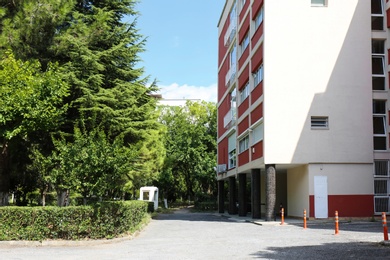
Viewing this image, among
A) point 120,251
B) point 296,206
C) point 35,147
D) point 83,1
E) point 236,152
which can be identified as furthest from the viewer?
point 236,152

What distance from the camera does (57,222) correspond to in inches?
649

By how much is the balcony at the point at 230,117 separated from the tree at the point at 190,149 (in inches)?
707

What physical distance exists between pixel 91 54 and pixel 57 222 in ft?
26.5

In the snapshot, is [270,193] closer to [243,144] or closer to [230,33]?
[243,144]

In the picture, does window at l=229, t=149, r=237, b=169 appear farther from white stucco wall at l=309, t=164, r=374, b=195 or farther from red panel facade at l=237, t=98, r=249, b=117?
white stucco wall at l=309, t=164, r=374, b=195

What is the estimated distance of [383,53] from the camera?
29.1m

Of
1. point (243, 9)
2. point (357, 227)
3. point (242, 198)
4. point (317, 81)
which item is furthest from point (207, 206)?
point (357, 227)

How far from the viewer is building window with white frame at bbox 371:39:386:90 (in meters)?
28.7

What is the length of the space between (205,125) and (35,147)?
43234 mm

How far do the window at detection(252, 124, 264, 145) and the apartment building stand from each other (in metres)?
0.20

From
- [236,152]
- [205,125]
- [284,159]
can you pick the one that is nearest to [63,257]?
[284,159]

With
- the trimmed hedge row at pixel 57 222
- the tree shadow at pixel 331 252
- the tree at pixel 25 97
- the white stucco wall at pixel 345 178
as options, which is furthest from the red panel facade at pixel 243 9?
the tree shadow at pixel 331 252

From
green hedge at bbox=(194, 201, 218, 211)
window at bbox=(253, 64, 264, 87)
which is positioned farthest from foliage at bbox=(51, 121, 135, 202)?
green hedge at bbox=(194, 201, 218, 211)

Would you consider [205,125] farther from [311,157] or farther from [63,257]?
[63,257]
